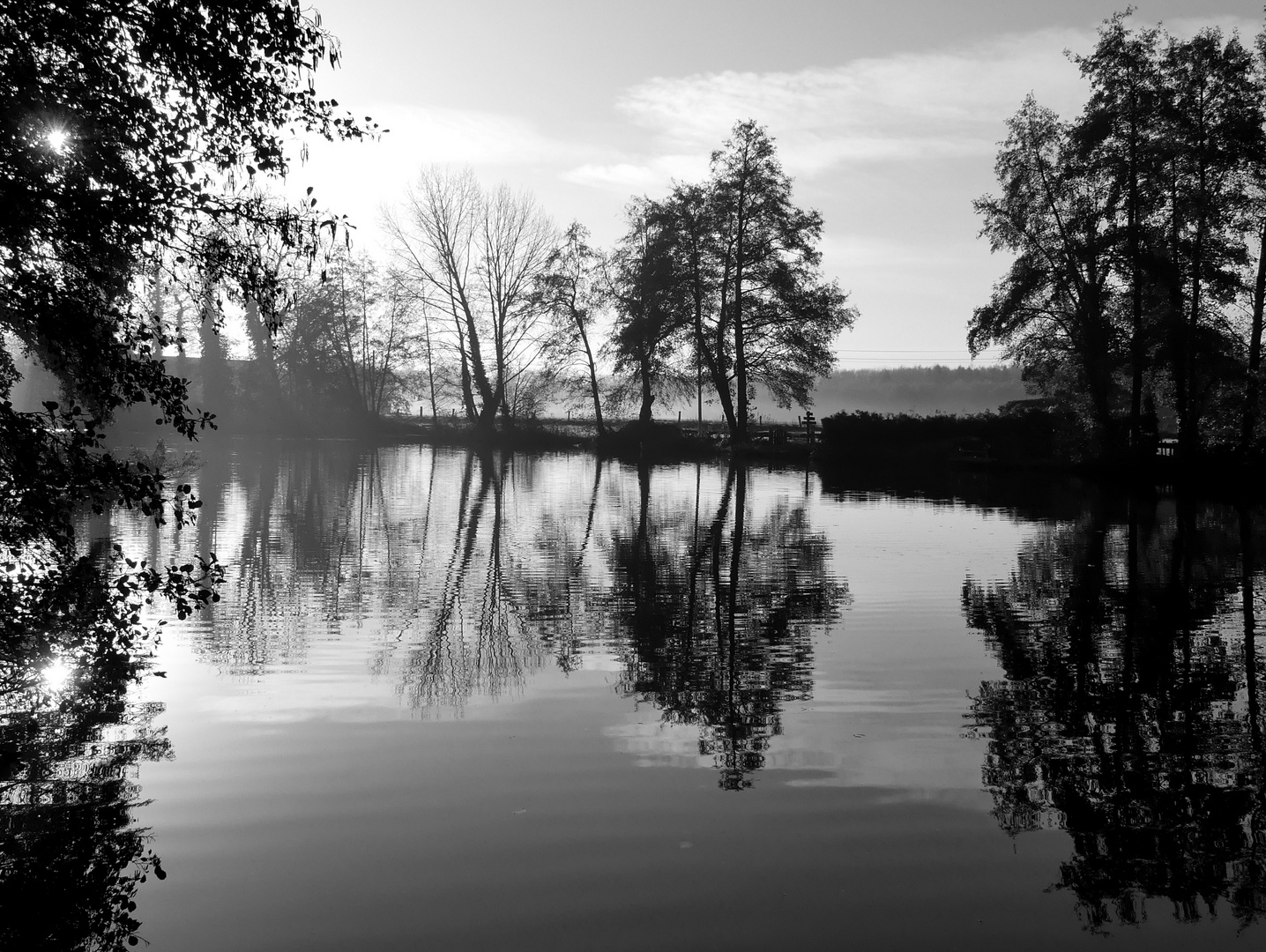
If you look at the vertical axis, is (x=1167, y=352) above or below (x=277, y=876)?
above

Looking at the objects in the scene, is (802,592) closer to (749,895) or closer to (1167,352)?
(749,895)

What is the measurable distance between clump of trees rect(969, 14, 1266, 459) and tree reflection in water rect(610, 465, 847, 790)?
59.7 ft

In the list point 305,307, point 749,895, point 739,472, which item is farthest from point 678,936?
point 305,307

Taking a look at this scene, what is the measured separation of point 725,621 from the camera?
476 inches

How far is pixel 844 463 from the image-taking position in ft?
167

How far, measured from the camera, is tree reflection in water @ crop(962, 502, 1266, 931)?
5.58m

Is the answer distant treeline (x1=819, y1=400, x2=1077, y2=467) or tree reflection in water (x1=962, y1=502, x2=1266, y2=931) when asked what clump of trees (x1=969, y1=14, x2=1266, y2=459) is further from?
tree reflection in water (x1=962, y1=502, x2=1266, y2=931)

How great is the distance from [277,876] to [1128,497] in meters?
29.2

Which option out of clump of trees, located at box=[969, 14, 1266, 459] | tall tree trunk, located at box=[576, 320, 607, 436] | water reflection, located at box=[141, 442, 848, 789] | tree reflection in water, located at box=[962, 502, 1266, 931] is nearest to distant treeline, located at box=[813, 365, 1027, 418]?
tall tree trunk, located at box=[576, 320, 607, 436]

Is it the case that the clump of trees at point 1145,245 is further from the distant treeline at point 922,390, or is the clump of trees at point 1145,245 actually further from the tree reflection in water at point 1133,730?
the distant treeline at point 922,390

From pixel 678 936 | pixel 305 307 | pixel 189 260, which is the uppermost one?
pixel 305 307

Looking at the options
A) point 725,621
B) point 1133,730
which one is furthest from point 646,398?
point 1133,730

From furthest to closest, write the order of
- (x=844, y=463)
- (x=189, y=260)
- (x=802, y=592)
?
1. (x=844, y=463)
2. (x=802, y=592)
3. (x=189, y=260)

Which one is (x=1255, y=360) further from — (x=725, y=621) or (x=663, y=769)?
(x=663, y=769)
